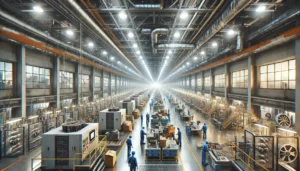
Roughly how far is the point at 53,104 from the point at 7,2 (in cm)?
1095

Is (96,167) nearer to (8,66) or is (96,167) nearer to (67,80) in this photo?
(8,66)

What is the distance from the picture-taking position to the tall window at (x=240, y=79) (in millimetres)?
18938

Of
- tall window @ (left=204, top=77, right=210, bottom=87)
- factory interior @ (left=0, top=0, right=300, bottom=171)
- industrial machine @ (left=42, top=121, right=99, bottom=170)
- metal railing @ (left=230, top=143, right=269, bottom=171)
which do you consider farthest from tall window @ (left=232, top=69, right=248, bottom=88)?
industrial machine @ (left=42, top=121, right=99, bottom=170)

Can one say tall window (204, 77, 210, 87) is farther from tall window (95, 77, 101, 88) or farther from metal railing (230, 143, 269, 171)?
metal railing (230, 143, 269, 171)

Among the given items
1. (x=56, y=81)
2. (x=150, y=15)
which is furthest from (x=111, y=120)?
(x=150, y=15)

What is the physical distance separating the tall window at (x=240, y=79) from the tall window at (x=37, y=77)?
67.7ft

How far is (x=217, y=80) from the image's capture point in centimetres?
2719

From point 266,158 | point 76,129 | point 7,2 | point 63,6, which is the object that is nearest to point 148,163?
point 76,129

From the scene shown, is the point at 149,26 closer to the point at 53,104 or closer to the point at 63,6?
the point at 63,6

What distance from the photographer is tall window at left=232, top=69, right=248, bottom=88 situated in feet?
62.1

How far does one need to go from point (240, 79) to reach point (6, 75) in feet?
71.8

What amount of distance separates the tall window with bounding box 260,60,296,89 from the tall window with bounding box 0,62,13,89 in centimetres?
2056

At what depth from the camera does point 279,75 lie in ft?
46.0

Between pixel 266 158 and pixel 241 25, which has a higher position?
pixel 241 25
